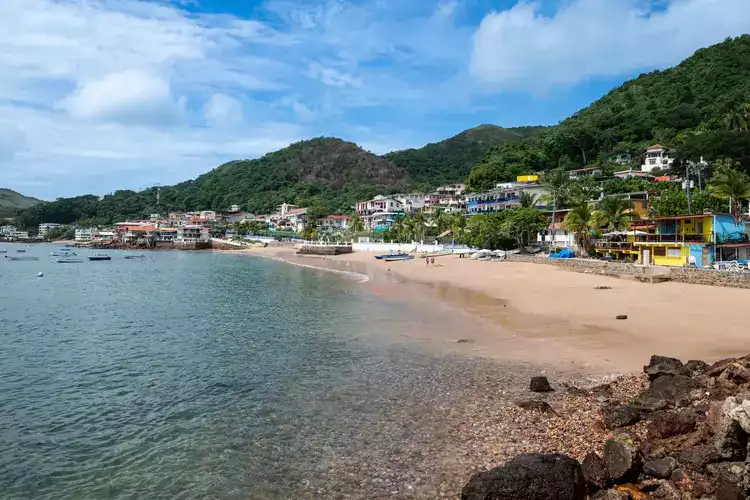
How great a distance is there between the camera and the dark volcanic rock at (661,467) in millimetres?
7914

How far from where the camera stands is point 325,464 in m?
10.3

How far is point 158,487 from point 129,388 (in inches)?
277

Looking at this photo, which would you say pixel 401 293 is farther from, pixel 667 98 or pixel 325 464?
pixel 667 98

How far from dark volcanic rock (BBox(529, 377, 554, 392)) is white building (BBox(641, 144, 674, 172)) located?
280 feet

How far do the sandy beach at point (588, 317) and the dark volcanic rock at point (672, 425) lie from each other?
6002mm

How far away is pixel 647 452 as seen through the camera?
8.84 metres

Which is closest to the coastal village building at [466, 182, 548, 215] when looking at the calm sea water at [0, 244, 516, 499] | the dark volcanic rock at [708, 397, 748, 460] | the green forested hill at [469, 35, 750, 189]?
the green forested hill at [469, 35, 750, 189]

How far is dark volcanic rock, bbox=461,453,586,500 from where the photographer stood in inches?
295

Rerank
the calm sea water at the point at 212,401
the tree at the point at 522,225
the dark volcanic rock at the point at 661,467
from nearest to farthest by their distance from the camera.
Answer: the dark volcanic rock at the point at 661,467 → the calm sea water at the point at 212,401 → the tree at the point at 522,225

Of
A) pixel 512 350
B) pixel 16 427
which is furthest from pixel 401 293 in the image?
pixel 16 427

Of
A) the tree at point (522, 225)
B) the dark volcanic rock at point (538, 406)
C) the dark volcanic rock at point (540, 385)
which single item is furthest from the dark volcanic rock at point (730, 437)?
the tree at point (522, 225)

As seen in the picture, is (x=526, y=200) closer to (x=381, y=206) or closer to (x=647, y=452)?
(x=381, y=206)

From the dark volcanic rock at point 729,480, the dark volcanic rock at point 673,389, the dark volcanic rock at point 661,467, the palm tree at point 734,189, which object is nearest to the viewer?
the dark volcanic rock at point 729,480

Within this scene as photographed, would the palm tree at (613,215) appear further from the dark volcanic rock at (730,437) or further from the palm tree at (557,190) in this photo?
the dark volcanic rock at (730,437)
